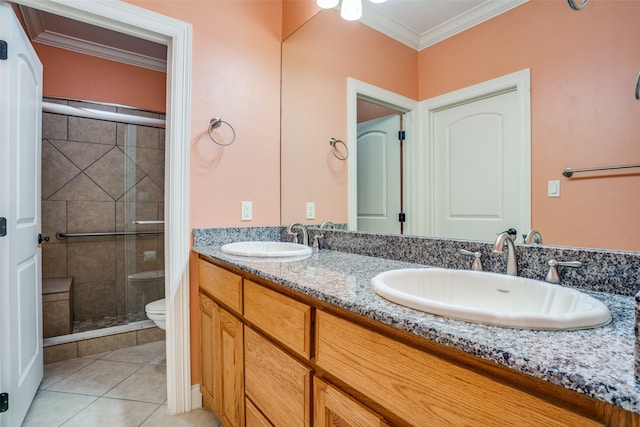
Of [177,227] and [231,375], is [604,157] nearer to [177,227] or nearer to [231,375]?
[231,375]

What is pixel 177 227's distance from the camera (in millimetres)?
1677

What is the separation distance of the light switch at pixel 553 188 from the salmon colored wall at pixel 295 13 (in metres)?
1.60

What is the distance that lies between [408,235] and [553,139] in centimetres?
57

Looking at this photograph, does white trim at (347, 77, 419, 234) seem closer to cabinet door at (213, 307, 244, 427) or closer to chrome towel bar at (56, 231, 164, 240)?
cabinet door at (213, 307, 244, 427)

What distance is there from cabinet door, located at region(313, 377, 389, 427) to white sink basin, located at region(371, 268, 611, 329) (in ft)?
0.81

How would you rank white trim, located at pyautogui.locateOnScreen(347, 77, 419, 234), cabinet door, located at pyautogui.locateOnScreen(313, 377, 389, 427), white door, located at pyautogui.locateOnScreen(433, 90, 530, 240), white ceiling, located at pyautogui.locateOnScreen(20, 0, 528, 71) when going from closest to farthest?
1. cabinet door, located at pyautogui.locateOnScreen(313, 377, 389, 427)
2. white door, located at pyautogui.locateOnScreen(433, 90, 530, 240)
3. white ceiling, located at pyautogui.locateOnScreen(20, 0, 528, 71)
4. white trim, located at pyautogui.locateOnScreen(347, 77, 419, 234)

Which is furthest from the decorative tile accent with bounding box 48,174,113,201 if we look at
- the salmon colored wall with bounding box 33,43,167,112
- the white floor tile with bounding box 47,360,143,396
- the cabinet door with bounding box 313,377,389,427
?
the cabinet door with bounding box 313,377,389,427

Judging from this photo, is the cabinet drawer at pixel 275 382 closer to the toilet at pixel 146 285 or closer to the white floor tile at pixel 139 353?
the white floor tile at pixel 139 353

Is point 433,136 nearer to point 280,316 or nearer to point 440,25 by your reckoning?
point 440,25

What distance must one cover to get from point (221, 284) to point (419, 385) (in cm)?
102

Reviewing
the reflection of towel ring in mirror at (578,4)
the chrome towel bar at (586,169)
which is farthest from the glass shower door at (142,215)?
the reflection of towel ring in mirror at (578,4)

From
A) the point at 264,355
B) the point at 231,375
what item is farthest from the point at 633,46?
the point at 231,375

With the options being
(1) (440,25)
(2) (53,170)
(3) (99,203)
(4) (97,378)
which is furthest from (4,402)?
(1) (440,25)

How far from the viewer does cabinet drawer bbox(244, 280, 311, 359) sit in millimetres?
879
